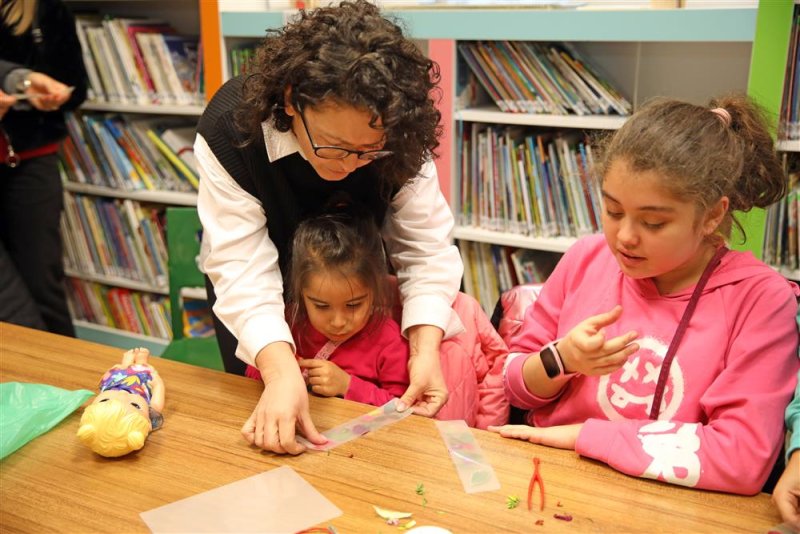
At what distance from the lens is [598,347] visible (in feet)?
3.67

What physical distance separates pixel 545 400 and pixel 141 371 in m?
0.69

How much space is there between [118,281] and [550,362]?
265 cm

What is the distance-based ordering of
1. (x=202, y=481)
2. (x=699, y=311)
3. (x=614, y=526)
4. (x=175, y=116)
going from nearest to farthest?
1. (x=614, y=526)
2. (x=202, y=481)
3. (x=699, y=311)
4. (x=175, y=116)

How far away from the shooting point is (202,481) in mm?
1074

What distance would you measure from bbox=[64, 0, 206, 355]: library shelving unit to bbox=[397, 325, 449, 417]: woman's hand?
190 centimetres

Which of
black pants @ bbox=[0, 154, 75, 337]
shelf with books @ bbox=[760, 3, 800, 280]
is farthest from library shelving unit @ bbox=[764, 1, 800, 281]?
black pants @ bbox=[0, 154, 75, 337]

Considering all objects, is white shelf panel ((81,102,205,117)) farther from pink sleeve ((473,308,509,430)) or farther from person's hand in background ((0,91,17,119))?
pink sleeve ((473,308,509,430))

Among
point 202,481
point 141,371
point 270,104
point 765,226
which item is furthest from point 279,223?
point 765,226

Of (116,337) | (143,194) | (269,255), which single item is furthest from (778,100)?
(116,337)

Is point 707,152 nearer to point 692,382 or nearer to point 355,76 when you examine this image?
point 692,382

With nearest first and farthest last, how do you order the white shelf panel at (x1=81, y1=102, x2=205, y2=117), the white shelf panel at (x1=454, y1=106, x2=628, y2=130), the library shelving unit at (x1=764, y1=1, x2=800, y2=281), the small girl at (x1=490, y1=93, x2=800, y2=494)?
the small girl at (x1=490, y1=93, x2=800, y2=494) → the library shelving unit at (x1=764, y1=1, x2=800, y2=281) → the white shelf panel at (x1=454, y1=106, x2=628, y2=130) → the white shelf panel at (x1=81, y1=102, x2=205, y2=117)

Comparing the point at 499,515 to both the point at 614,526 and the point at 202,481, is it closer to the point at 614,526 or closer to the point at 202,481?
the point at 614,526

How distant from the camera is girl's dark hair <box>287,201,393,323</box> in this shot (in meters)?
1.46

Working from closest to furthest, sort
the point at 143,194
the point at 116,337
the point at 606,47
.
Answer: the point at 606,47
the point at 143,194
the point at 116,337
